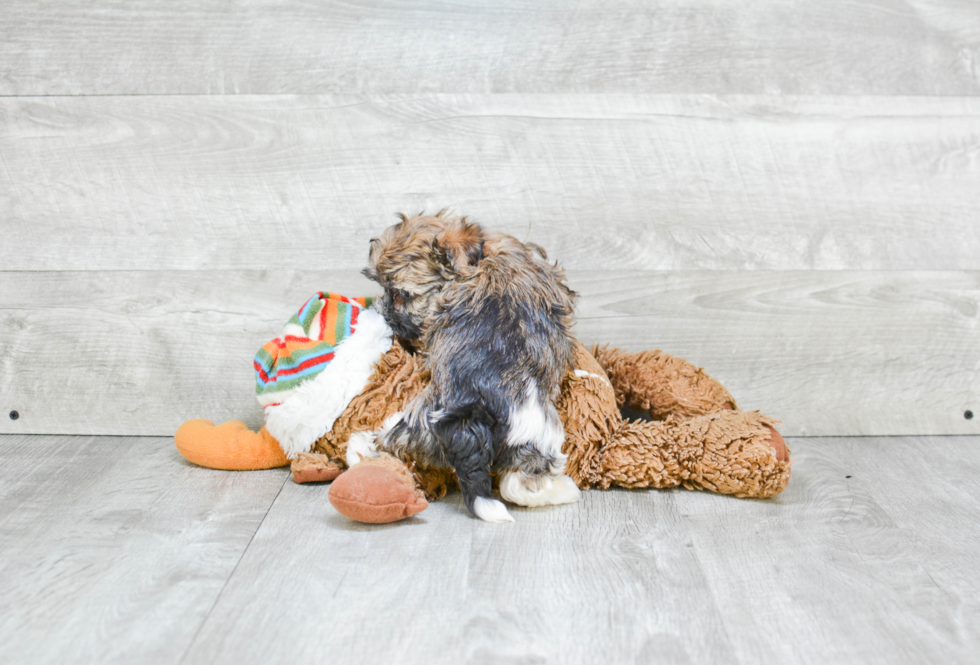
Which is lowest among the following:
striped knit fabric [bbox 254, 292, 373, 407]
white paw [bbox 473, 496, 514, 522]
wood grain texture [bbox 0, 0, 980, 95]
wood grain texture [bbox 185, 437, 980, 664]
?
wood grain texture [bbox 185, 437, 980, 664]

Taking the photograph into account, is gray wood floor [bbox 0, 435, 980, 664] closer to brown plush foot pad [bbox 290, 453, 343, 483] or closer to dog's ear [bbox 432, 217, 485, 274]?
brown plush foot pad [bbox 290, 453, 343, 483]

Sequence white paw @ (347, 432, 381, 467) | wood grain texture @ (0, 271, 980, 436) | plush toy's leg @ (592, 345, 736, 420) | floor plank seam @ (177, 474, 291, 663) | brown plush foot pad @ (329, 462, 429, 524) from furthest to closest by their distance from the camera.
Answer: wood grain texture @ (0, 271, 980, 436), plush toy's leg @ (592, 345, 736, 420), white paw @ (347, 432, 381, 467), brown plush foot pad @ (329, 462, 429, 524), floor plank seam @ (177, 474, 291, 663)

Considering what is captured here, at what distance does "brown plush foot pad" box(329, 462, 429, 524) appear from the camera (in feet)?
3.25

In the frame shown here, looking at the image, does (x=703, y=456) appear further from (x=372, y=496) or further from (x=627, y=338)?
(x=372, y=496)

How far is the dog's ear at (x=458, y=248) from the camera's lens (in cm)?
106

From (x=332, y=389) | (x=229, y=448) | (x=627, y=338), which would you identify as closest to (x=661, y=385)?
(x=627, y=338)

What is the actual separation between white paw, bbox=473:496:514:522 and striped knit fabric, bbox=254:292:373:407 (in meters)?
0.31

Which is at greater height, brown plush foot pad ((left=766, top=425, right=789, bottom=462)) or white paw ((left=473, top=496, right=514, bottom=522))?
brown plush foot pad ((left=766, top=425, right=789, bottom=462))

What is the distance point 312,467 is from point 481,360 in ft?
1.09

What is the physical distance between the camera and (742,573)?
928 millimetres

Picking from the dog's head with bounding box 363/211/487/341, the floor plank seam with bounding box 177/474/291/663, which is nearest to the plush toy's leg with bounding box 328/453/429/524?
the floor plank seam with bounding box 177/474/291/663

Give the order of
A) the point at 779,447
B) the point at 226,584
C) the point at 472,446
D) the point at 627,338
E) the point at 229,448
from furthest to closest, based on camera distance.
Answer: the point at 627,338 → the point at 229,448 → the point at 779,447 → the point at 472,446 → the point at 226,584

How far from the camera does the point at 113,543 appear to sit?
99cm

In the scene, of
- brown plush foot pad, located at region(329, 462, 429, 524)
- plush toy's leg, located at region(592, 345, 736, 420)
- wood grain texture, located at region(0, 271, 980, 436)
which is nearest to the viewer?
brown plush foot pad, located at region(329, 462, 429, 524)
